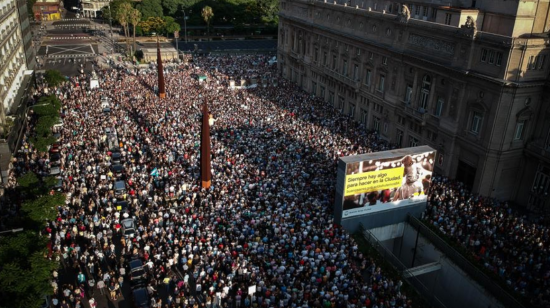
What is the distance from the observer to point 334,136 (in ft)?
155

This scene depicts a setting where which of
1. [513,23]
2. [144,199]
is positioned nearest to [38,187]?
[144,199]

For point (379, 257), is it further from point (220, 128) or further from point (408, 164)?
point (220, 128)

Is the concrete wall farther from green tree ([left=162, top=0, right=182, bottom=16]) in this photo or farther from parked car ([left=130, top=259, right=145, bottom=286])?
green tree ([left=162, top=0, right=182, bottom=16])

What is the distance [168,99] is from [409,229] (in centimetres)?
3615

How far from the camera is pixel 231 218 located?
31109 millimetres

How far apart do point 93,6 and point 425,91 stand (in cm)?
13117

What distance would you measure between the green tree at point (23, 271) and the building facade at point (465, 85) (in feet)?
106

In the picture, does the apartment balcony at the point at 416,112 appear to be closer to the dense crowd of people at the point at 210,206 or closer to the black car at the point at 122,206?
the dense crowd of people at the point at 210,206

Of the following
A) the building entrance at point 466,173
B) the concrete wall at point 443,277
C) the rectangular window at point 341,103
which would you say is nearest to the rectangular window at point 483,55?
the building entrance at point 466,173

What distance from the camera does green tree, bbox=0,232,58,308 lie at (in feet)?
67.1

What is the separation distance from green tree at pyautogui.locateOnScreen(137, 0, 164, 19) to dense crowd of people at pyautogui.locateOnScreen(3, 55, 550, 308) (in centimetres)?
6874

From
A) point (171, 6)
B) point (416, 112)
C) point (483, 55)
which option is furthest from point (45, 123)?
point (171, 6)

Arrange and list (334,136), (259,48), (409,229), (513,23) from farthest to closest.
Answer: (259,48) < (334,136) < (513,23) < (409,229)

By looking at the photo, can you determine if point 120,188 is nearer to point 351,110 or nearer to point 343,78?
point 351,110
